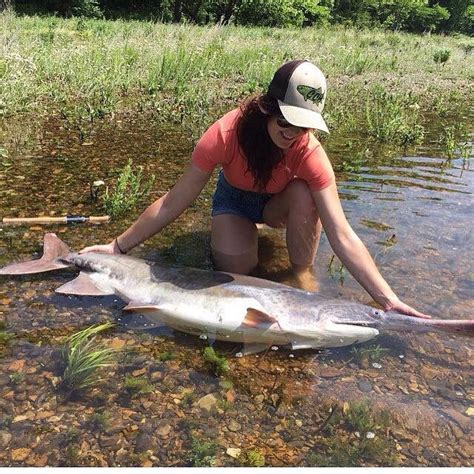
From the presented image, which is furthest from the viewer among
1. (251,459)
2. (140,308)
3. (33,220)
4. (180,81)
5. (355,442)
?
(180,81)

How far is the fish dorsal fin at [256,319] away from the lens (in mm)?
3193

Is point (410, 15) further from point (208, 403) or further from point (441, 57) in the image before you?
point (208, 403)

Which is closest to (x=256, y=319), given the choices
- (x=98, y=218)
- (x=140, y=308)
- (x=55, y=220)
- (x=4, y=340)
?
(x=140, y=308)

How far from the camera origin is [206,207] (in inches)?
223

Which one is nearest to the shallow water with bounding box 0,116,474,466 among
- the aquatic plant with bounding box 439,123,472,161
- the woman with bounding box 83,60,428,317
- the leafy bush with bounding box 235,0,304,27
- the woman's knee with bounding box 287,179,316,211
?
the woman with bounding box 83,60,428,317

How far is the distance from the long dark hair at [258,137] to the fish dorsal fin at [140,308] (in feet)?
4.11

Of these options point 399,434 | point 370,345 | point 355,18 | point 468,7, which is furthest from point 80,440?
point 468,7

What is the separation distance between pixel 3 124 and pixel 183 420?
6.43 m

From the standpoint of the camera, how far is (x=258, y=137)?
143 inches

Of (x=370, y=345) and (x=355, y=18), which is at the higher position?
(x=355, y=18)

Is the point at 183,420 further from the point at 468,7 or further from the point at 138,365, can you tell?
the point at 468,7

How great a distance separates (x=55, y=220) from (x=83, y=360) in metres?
2.07

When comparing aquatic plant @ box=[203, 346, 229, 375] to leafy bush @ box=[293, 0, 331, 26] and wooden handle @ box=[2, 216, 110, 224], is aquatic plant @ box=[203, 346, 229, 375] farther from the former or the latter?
leafy bush @ box=[293, 0, 331, 26]

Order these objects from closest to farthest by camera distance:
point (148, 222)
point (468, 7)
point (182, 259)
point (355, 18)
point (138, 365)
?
point (138, 365) → point (148, 222) → point (182, 259) → point (355, 18) → point (468, 7)
